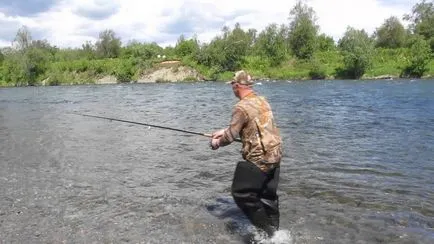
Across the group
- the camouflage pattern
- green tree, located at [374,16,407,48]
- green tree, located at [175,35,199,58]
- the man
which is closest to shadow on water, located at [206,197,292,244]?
the man

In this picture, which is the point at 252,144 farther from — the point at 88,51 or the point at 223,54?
the point at 88,51

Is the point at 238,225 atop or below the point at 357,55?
below

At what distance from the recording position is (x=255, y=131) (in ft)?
22.8

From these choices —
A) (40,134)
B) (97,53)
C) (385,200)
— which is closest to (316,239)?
(385,200)

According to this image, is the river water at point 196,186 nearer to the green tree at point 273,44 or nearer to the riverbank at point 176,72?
the riverbank at point 176,72

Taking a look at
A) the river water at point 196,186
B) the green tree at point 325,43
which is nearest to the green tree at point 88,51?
the green tree at point 325,43

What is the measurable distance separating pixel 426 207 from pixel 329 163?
419cm

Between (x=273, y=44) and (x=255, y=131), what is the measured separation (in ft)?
328

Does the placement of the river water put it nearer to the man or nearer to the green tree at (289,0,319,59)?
the man

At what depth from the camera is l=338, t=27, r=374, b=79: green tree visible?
83.2m

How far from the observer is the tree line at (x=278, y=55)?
283 feet

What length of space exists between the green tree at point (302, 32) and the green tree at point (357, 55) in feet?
40.2

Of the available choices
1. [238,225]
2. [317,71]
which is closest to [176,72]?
[317,71]

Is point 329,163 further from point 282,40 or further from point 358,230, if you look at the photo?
point 282,40
